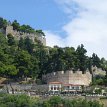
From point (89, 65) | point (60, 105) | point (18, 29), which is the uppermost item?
point (18, 29)

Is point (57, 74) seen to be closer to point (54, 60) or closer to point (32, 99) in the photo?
point (54, 60)

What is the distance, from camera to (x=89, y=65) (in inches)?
3278

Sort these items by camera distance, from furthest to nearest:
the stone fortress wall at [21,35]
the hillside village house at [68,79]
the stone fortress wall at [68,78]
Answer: the stone fortress wall at [21,35] → the stone fortress wall at [68,78] → the hillside village house at [68,79]

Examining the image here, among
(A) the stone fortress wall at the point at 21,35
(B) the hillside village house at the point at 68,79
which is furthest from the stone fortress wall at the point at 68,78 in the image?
(A) the stone fortress wall at the point at 21,35

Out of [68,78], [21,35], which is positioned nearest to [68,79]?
[68,78]

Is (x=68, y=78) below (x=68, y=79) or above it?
above

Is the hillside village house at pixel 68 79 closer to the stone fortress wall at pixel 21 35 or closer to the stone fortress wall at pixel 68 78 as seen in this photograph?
the stone fortress wall at pixel 68 78

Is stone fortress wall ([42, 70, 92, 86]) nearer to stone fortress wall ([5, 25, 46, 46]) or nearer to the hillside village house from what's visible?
the hillside village house

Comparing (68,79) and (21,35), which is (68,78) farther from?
(21,35)

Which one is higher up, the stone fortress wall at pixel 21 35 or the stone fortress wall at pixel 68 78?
the stone fortress wall at pixel 21 35

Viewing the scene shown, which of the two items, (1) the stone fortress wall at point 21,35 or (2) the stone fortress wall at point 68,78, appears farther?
(1) the stone fortress wall at point 21,35

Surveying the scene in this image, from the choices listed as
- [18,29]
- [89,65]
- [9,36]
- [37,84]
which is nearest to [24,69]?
[37,84]

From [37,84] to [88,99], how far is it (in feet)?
29.1

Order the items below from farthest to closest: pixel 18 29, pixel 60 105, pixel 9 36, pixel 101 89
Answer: pixel 18 29 → pixel 9 36 → pixel 101 89 → pixel 60 105
